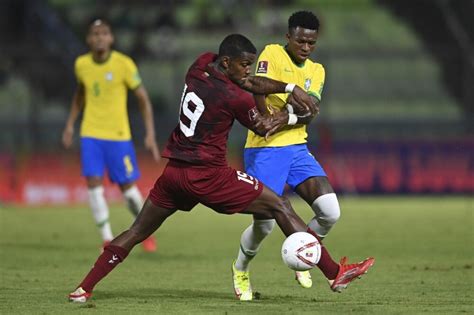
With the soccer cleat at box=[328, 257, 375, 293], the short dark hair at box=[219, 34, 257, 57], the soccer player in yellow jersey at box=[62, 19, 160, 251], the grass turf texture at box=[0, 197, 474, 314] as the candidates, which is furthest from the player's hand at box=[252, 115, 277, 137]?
the soccer player in yellow jersey at box=[62, 19, 160, 251]

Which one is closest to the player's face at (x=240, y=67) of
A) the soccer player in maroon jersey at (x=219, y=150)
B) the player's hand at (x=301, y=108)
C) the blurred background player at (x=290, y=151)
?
the soccer player in maroon jersey at (x=219, y=150)

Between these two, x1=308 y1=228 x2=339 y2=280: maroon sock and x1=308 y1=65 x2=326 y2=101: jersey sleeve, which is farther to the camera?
x1=308 y1=65 x2=326 y2=101: jersey sleeve

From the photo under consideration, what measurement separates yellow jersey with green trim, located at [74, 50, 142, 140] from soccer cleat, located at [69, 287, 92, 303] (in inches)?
192

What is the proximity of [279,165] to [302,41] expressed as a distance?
1139mm

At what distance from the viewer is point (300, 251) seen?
870 centimetres

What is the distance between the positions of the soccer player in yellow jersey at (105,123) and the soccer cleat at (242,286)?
4.20 meters

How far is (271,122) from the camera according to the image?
9.05 meters

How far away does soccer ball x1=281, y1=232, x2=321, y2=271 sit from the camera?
871 cm

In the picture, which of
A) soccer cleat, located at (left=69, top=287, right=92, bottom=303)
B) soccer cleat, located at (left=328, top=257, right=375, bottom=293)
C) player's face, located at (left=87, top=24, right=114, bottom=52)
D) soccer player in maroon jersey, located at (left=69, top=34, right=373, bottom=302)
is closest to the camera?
soccer player in maroon jersey, located at (left=69, top=34, right=373, bottom=302)

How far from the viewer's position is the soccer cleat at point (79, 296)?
29.9 feet

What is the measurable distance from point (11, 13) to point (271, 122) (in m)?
19.1

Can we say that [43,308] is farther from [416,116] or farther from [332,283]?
[416,116]

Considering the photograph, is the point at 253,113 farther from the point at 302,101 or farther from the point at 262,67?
the point at 262,67

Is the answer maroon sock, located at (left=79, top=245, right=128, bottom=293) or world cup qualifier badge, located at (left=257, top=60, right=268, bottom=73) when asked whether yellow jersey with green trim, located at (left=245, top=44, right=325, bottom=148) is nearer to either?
world cup qualifier badge, located at (left=257, top=60, right=268, bottom=73)
